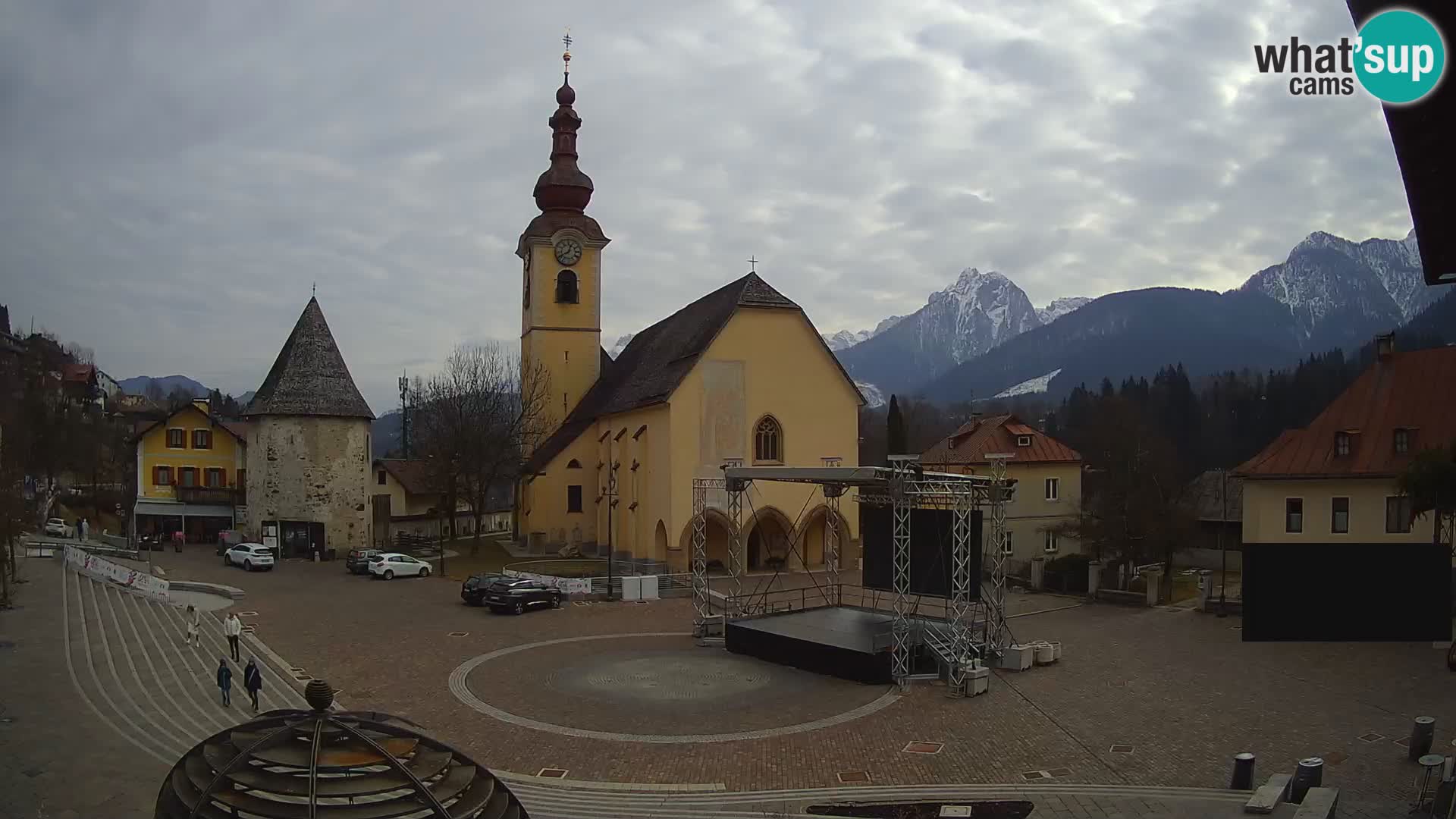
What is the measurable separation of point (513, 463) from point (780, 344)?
18256 millimetres

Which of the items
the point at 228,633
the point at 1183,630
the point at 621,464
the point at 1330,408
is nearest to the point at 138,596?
the point at 228,633

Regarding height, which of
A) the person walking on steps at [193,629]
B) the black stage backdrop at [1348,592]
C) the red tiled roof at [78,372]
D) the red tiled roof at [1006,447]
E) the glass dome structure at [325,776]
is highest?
the red tiled roof at [78,372]

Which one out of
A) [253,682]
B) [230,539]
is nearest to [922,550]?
[253,682]

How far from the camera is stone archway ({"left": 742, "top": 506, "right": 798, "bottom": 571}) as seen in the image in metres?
39.4

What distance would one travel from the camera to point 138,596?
30.2 m

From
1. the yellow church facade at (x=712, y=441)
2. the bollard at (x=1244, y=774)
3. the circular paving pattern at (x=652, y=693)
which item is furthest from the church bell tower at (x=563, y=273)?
the bollard at (x=1244, y=774)

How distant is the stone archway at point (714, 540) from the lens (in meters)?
37.2

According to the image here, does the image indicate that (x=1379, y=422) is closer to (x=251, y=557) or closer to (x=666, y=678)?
(x=666, y=678)

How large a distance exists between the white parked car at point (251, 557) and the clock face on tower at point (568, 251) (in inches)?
790

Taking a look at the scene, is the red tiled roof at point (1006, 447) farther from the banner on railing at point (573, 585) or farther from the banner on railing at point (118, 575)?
the banner on railing at point (118, 575)

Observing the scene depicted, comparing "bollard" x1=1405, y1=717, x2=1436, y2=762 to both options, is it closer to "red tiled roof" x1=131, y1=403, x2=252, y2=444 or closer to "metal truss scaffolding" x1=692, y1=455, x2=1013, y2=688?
"metal truss scaffolding" x1=692, y1=455, x2=1013, y2=688

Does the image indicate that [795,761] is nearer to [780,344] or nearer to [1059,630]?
[1059,630]

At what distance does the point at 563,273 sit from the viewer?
167 ft

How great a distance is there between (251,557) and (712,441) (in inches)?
739
